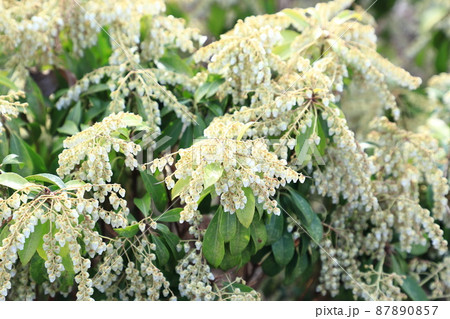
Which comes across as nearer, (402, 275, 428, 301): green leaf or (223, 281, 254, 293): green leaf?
(223, 281, 254, 293): green leaf

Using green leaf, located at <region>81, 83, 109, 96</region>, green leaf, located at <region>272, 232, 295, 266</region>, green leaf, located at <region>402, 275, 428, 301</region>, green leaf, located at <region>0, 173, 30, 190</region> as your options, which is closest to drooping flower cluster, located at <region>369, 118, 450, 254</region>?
green leaf, located at <region>402, 275, 428, 301</region>

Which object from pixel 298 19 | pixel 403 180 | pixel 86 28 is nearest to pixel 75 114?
pixel 86 28

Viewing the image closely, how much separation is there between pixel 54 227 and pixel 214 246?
342 mm

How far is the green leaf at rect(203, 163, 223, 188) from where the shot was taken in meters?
1.04

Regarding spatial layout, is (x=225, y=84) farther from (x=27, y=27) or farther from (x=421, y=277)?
(x=421, y=277)

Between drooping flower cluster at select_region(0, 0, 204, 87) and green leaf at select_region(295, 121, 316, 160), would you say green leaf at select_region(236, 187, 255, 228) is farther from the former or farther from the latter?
drooping flower cluster at select_region(0, 0, 204, 87)

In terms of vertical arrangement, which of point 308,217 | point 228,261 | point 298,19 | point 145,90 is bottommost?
point 228,261

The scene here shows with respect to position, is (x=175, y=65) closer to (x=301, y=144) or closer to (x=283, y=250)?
(x=301, y=144)

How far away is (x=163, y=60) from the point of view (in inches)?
62.2

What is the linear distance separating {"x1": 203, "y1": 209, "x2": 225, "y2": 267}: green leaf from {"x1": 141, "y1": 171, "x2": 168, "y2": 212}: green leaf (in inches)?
6.5

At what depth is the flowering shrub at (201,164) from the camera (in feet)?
3.60

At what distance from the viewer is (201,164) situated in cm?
Result: 107

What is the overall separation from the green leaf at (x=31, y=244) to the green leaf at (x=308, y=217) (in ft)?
1.93
